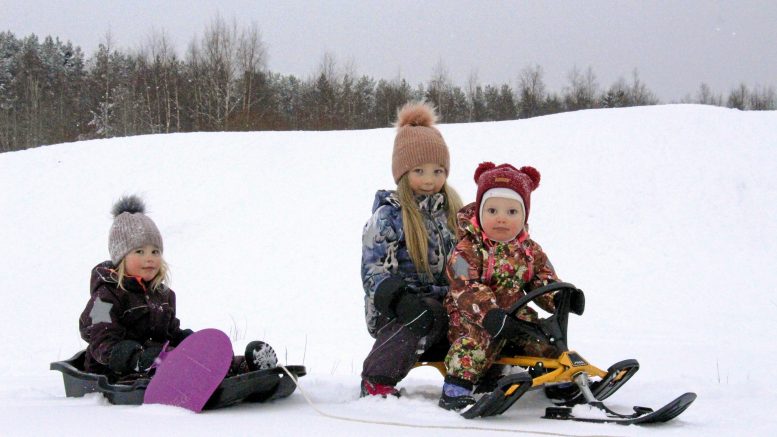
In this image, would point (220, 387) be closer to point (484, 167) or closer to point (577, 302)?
point (577, 302)

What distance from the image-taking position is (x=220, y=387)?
2803 mm

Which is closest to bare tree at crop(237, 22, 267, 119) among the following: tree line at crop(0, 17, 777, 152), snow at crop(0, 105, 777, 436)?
tree line at crop(0, 17, 777, 152)

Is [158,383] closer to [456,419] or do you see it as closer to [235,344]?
[456,419]

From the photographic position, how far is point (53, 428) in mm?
2279

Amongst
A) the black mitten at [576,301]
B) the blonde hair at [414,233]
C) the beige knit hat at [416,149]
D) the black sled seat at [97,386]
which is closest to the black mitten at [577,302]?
the black mitten at [576,301]

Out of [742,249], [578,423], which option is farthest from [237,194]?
[578,423]

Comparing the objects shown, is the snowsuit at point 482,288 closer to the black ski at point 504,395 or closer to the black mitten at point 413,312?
the black mitten at point 413,312

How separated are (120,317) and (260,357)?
87cm

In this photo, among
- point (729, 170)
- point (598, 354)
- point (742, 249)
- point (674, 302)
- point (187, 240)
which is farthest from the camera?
point (729, 170)

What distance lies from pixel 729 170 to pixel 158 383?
10977 millimetres

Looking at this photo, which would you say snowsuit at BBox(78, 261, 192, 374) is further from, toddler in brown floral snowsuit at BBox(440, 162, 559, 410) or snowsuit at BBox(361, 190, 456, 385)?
toddler in brown floral snowsuit at BBox(440, 162, 559, 410)

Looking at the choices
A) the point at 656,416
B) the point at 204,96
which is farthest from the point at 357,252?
the point at 204,96

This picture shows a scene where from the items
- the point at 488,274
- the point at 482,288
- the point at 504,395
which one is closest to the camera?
the point at 504,395

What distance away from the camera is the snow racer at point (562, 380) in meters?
2.41
